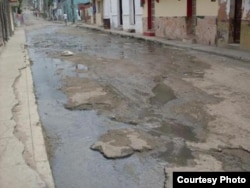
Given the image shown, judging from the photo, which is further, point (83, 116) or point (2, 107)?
point (2, 107)

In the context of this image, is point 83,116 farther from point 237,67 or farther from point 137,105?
point 237,67

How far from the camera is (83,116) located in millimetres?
7660

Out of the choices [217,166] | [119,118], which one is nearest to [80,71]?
[119,118]

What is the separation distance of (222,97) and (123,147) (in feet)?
11.8

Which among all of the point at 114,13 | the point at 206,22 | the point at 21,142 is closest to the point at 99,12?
the point at 114,13

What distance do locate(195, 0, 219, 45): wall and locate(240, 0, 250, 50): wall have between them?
2322 millimetres

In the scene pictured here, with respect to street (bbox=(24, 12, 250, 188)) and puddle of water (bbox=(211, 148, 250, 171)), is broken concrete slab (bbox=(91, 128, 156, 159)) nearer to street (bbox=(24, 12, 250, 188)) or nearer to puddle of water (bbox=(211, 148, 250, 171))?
street (bbox=(24, 12, 250, 188))

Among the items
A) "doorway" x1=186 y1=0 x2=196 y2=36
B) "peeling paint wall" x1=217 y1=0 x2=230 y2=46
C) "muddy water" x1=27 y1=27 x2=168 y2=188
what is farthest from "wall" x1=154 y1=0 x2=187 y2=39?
"muddy water" x1=27 y1=27 x2=168 y2=188

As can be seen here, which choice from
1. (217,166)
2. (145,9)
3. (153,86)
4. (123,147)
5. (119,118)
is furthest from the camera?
(145,9)

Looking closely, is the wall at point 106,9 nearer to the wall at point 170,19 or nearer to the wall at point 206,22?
the wall at point 170,19

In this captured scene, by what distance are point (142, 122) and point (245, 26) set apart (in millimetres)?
10814

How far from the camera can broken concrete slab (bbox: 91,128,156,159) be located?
18.7 feet

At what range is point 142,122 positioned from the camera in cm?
706

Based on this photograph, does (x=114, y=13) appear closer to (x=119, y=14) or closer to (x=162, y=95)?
(x=119, y=14)
